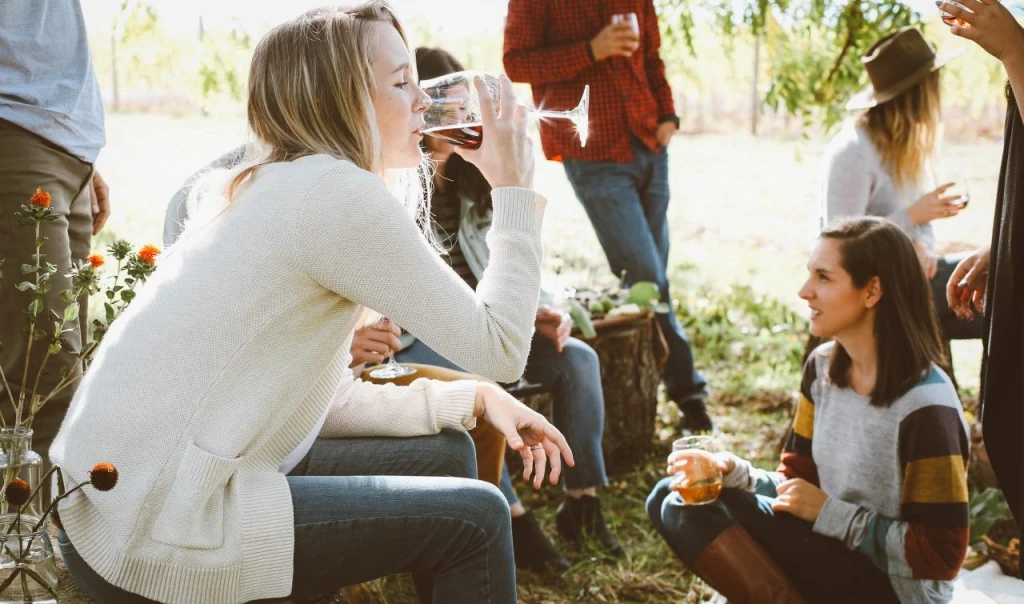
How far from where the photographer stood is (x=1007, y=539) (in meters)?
3.12

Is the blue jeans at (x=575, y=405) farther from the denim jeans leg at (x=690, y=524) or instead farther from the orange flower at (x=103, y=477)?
the orange flower at (x=103, y=477)

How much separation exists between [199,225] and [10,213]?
888 millimetres

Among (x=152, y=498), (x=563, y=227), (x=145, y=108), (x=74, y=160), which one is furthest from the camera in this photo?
(x=563, y=227)

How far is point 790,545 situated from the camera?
2.31 m

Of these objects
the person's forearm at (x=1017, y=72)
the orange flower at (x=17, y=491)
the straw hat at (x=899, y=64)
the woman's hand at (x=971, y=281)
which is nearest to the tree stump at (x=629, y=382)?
the straw hat at (x=899, y=64)

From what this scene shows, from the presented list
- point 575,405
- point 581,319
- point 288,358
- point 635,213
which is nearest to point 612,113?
point 635,213

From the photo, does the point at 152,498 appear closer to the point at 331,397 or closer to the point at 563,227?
the point at 331,397

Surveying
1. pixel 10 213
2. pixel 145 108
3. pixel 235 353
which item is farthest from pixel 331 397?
pixel 145 108

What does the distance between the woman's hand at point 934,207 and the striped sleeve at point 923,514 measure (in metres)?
1.29

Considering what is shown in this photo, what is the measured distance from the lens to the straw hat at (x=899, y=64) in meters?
3.51

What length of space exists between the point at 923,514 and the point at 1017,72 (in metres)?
0.93

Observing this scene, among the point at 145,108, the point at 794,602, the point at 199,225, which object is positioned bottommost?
the point at 794,602

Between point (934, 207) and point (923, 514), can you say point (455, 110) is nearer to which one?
point (923, 514)

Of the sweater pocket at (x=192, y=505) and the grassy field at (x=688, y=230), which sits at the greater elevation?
the sweater pocket at (x=192, y=505)
